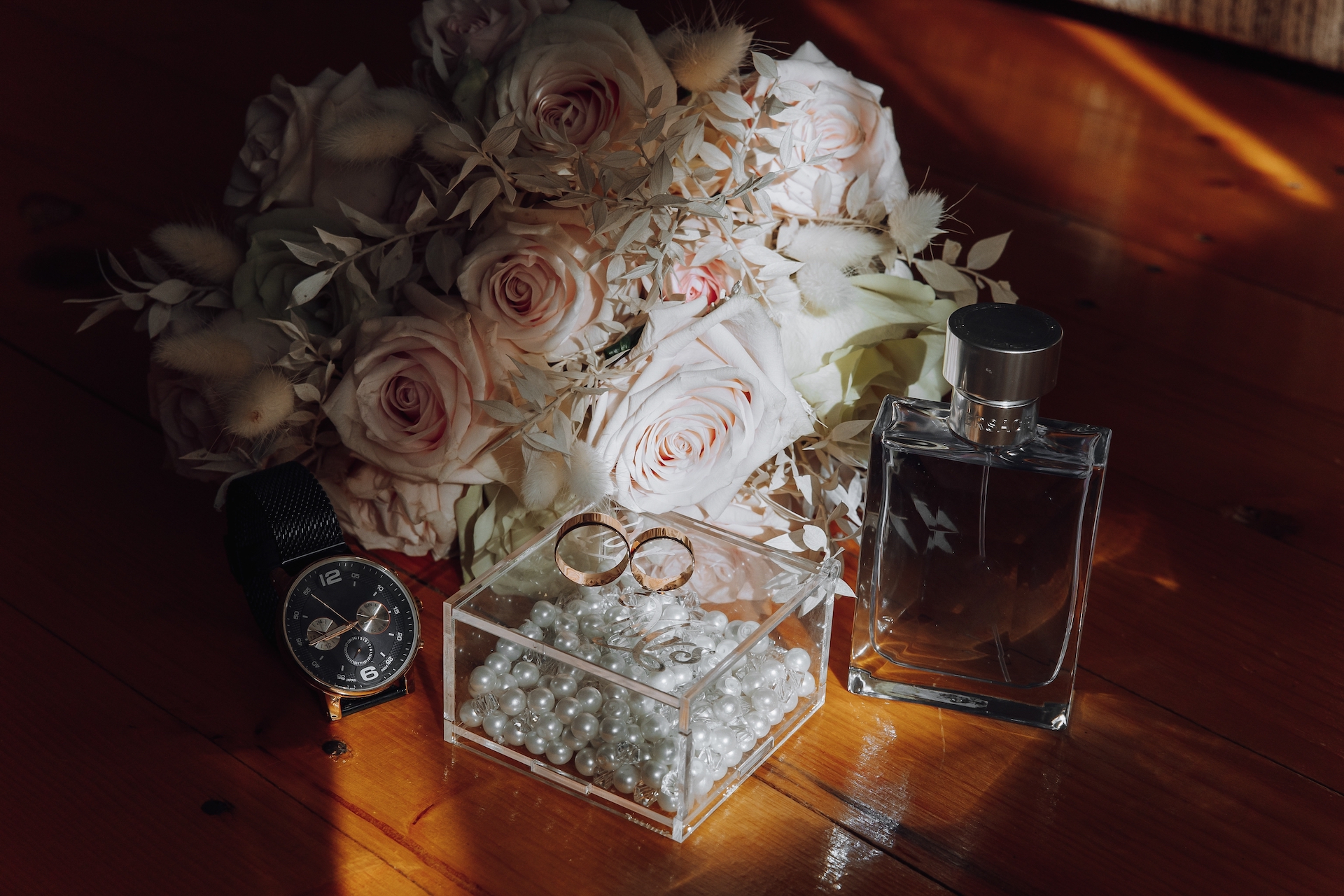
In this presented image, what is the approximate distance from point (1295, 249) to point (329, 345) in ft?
3.69

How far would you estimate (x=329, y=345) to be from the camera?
0.94 metres

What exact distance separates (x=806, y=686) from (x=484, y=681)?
225 mm

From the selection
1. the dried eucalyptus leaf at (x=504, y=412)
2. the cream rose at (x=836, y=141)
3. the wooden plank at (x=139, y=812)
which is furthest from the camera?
the cream rose at (x=836, y=141)

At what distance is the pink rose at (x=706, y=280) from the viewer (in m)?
0.93

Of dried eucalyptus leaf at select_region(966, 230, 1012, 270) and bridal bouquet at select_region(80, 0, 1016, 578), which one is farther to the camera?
dried eucalyptus leaf at select_region(966, 230, 1012, 270)

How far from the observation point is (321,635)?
2.84 ft

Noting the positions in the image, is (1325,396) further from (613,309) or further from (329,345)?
(329,345)

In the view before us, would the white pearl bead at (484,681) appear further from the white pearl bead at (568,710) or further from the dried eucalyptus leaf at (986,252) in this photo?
the dried eucalyptus leaf at (986,252)

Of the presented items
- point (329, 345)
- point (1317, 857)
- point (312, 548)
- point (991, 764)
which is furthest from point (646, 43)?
point (1317, 857)

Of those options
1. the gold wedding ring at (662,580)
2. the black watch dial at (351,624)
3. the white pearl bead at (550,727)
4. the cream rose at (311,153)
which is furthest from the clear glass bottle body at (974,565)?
the cream rose at (311,153)

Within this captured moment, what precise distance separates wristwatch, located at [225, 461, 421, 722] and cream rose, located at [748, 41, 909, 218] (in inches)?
16.3

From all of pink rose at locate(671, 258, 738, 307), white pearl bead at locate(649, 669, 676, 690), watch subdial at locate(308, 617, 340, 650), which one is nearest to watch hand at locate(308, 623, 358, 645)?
watch subdial at locate(308, 617, 340, 650)

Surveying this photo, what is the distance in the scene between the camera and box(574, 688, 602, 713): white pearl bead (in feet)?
2.73

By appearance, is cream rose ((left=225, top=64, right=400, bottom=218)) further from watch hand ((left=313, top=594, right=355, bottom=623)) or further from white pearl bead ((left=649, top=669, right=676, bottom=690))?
white pearl bead ((left=649, top=669, right=676, bottom=690))
